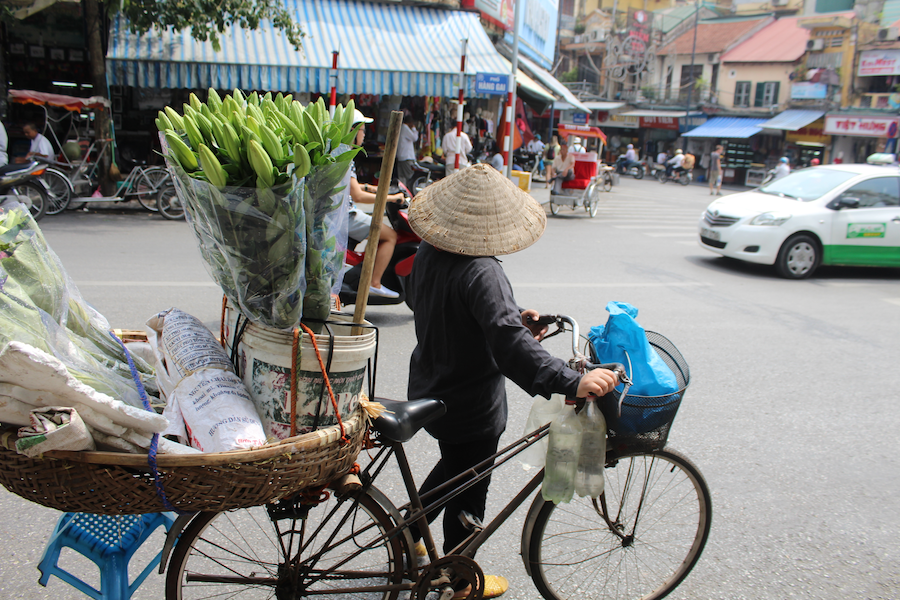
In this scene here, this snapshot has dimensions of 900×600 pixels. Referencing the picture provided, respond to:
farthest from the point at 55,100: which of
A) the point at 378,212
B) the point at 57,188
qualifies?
the point at 378,212

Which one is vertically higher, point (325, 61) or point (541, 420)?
point (325, 61)

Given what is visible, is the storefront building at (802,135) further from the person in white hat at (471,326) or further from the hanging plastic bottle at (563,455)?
the hanging plastic bottle at (563,455)

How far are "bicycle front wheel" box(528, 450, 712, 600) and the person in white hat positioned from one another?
260mm

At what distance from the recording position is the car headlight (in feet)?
27.8

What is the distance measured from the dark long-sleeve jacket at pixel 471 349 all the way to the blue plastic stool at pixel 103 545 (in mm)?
983

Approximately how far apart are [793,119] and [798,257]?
26976mm

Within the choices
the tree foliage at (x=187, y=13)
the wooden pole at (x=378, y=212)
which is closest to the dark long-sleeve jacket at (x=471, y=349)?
the wooden pole at (x=378, y=212)

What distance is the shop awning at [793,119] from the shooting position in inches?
1202

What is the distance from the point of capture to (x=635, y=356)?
2.04 m

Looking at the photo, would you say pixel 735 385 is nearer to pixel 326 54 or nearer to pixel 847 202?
pixel 847 202

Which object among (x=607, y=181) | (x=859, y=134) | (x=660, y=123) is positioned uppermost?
(x=660, y=123)

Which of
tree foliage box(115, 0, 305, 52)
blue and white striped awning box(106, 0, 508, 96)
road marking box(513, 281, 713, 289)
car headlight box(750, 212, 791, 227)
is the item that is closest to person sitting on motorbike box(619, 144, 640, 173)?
blue and white striped awning box(106, 0, 508, 96)

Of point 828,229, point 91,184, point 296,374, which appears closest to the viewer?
point 296,374

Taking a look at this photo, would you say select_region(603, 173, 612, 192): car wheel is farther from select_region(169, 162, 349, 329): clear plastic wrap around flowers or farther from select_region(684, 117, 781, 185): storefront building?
select_region(169, 162, 349, 329): clear plastic wrap around flowers
